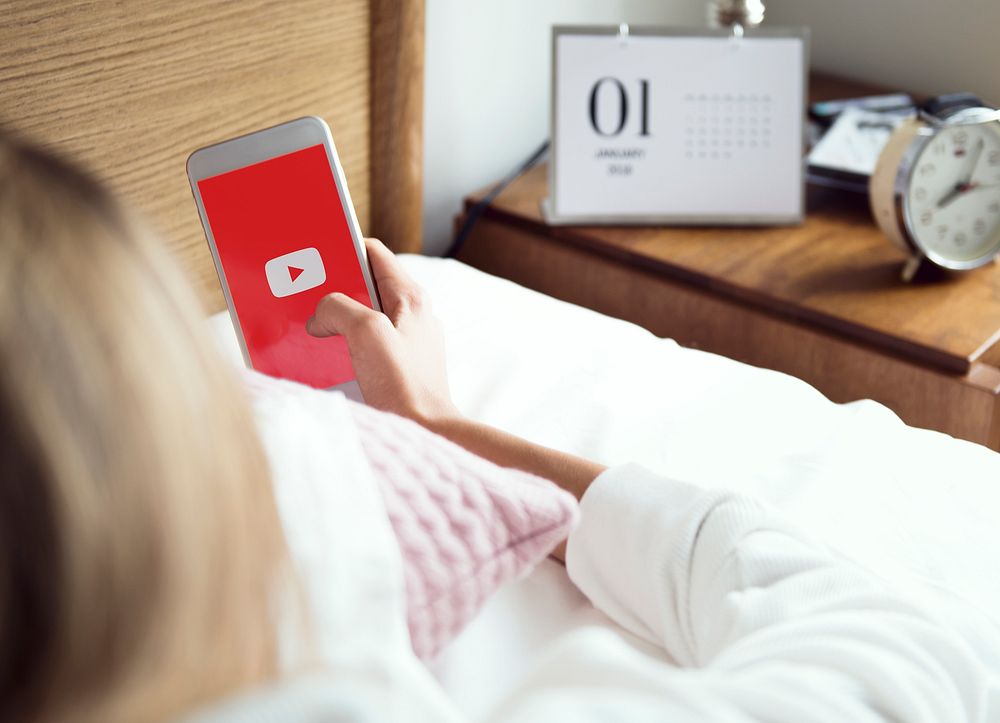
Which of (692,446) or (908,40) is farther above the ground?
(908,40)

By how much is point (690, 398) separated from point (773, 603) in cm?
33

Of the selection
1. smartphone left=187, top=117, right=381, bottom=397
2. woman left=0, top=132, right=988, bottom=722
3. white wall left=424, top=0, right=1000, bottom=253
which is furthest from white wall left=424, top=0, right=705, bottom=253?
woman left=0, top=132, right=988, bottom=722

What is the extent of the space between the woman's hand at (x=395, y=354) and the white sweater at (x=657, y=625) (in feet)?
0.44

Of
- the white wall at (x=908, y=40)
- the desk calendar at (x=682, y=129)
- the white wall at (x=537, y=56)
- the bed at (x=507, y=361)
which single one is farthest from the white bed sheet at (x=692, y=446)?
the white wall at (x=908, y=40)

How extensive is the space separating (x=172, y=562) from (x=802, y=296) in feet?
2.60

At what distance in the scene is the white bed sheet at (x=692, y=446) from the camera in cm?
54

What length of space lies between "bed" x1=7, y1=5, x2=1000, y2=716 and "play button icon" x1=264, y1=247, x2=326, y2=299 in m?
0.05

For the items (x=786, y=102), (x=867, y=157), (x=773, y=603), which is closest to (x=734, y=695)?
(x=773, y=603)

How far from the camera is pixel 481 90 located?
1231mm

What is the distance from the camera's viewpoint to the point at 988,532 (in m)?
0.60

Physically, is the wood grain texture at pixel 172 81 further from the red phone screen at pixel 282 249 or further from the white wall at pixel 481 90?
the white wall at pixel 481 90

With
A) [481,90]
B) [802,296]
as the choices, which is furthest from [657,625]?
[481,90]

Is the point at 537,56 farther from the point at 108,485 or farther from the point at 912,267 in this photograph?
the point at 108,485

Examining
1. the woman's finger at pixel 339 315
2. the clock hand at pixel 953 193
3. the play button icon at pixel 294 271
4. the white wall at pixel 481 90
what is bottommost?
the woman's finger at pixel 339 315
